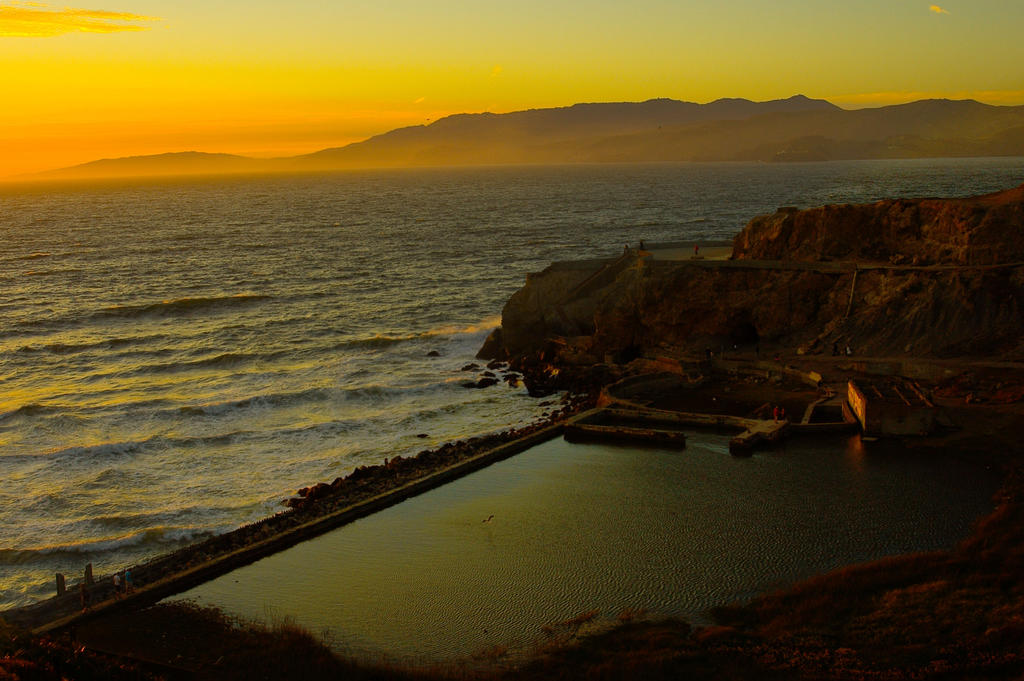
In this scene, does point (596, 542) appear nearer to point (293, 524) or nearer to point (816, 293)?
point (293, 524)

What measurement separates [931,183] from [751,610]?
584 ft

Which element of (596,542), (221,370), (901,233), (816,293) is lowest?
(221,370)

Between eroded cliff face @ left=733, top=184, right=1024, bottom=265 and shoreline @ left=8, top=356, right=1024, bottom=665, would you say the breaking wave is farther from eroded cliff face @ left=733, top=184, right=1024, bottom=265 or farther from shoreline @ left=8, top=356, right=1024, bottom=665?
eroded cliff face @ left=733, top=184, right=1024, bottom=265

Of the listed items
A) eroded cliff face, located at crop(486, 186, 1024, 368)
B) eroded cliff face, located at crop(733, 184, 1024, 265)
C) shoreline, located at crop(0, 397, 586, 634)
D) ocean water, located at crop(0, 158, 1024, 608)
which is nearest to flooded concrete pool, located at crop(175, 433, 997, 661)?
shoreline, located at crop(0, 397, 586, 634)

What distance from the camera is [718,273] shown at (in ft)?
166

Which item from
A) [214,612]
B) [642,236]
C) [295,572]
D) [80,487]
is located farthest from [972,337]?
[642,236]

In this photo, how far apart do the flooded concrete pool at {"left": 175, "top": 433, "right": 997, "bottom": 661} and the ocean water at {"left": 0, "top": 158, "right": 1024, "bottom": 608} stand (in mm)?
6382

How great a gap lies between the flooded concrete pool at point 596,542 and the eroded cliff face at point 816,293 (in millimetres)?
11604

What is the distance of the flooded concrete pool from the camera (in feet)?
75.3

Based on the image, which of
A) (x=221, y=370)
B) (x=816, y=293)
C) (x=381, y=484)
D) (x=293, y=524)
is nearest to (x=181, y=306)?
(x=221, y=370)

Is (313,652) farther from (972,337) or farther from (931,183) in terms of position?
(931,183)

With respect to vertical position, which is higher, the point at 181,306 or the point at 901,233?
the point at 901,233

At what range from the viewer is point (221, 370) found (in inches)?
2080

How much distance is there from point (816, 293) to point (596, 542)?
83.4ft
